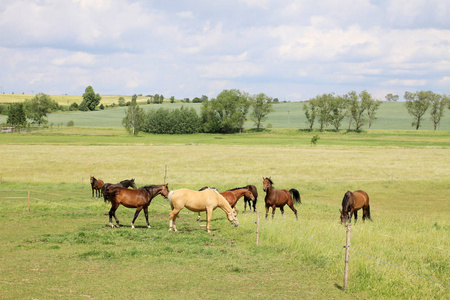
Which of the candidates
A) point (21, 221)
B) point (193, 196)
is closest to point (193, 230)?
point (193, 196)

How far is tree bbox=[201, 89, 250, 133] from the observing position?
5586 inches

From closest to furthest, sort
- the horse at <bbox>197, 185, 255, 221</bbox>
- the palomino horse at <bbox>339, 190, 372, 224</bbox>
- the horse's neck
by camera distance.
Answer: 1. the palomino horse at <bbox>339, 190, 372, 224</bbox>
2. the horse at <bbox>197, 185, 255, 221</bbox>
3. the horse's neck

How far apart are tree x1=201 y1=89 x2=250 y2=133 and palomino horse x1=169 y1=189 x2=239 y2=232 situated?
123m

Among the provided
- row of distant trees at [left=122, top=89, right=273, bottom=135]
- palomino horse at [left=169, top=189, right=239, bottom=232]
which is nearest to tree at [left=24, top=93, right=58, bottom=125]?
row of distant trees at [left=122, top=89, right=273, bottom=135]

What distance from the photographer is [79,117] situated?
180 meters

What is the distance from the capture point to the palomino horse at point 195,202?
16.6 m

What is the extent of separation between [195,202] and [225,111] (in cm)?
12955

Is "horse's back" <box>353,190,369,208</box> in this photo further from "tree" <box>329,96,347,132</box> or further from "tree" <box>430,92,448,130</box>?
"tree" <box>430,92,448,130</box>

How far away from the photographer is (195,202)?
1675 cm

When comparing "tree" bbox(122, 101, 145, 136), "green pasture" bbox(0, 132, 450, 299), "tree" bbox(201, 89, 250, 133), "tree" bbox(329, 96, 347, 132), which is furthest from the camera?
"tree" bbox(201, 89, 250, 133)

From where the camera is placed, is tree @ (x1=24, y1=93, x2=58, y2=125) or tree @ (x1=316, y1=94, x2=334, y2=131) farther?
tree @ (x1=24, y1=93, x2=58, y2=125)

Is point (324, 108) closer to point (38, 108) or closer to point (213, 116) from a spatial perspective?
point (213, 116)

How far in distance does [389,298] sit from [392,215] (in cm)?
1569

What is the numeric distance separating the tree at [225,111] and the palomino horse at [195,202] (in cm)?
12341
